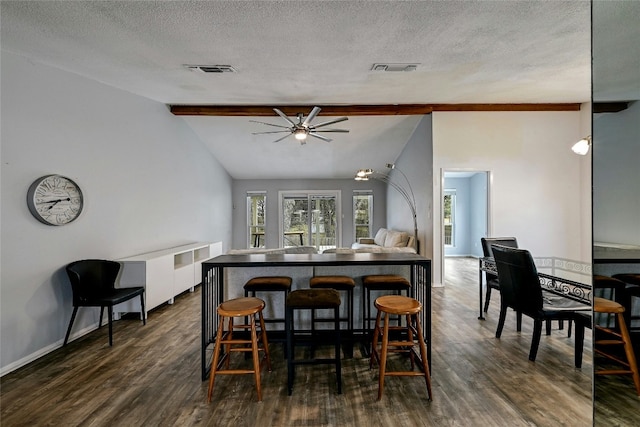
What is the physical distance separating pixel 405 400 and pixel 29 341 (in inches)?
129

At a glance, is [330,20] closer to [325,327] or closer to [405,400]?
[325,327]

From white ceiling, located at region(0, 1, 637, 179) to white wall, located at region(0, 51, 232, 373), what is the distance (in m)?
0.29

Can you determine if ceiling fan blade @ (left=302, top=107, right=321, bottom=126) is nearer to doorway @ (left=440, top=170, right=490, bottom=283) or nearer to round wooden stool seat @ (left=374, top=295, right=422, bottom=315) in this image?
round wooden stool seat @ (left=374, top=295, right=422, bottom=315)

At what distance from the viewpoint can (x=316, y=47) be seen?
112 inches

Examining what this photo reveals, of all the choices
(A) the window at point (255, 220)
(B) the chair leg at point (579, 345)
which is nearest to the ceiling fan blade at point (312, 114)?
(B) the chair leg at point (579, 345)

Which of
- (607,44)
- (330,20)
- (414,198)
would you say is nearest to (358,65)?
(330,20)

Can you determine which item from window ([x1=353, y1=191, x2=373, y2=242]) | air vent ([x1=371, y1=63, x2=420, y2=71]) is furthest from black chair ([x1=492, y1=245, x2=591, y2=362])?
window ([x1=353, y1=191, x2=373, y2=242])

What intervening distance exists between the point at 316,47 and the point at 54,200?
2.99m

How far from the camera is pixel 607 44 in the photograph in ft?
3.88

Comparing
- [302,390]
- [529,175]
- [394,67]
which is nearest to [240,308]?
[302,390]

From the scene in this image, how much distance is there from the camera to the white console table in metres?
3.47

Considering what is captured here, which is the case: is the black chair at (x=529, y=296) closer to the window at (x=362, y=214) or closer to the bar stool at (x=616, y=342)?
the bar stool at (x=616, y=342)

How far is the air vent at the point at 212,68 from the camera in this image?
326cm

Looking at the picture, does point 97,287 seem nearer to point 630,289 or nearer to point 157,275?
point 157,275
